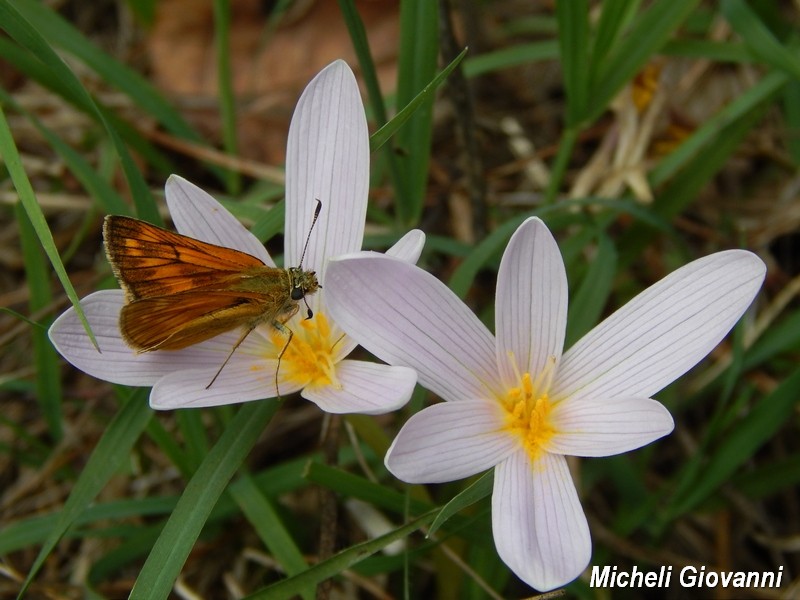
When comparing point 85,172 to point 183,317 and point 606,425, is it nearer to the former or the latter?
point 183,317

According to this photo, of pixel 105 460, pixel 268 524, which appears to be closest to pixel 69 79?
pixel 105 460

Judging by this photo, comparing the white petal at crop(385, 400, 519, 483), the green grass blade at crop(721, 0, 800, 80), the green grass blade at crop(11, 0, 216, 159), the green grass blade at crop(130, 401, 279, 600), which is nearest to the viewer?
the white petal at crop(385, 400, 519, 483)

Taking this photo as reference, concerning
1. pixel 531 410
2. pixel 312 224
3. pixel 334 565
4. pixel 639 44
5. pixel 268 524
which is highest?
pixel 639 44

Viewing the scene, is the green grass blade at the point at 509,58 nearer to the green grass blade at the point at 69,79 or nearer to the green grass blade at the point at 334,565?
the green grass blade at the point at 69,79

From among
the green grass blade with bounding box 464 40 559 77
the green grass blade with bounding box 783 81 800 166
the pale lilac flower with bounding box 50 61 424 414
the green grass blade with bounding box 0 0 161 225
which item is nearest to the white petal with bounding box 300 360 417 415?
the pale lilac flower with bounding box 50 61 424 414

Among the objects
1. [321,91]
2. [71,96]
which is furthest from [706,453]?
[71,96]

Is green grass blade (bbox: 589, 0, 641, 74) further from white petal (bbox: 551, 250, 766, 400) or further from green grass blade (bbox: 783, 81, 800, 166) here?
white petal (bbox: 551, 250, 766, 400)
